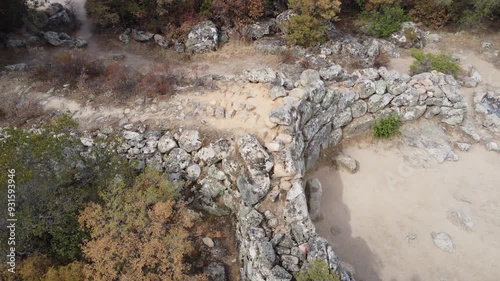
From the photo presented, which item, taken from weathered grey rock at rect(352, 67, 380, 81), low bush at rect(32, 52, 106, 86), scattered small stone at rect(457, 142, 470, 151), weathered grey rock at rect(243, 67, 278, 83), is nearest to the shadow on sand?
weathered grey rock at rect(243, 67, 278, 83)

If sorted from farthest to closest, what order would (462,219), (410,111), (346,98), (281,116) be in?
1. (410,111)
2. (346,98)
3. (462,219)
4. (281,116)

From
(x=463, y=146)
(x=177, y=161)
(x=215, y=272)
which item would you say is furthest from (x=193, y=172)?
(x=463, y=146)

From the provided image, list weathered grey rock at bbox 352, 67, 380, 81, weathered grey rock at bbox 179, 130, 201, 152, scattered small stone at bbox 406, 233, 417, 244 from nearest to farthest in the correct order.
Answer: weathered grey rock at bbox 179, 130, 201, 152, scattered small stone at bbox 406, 233, 417, 244, weathered grey rock at bbox 352, 67, 380, 81

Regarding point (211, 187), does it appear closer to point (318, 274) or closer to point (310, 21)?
point (318, 274)

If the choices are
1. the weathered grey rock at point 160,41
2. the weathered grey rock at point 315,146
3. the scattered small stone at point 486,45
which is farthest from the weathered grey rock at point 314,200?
the scattered small stone at point 486,45

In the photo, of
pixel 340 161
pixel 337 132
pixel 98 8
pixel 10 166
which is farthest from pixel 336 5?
pixel 10 166

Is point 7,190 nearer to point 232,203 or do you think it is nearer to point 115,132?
point 115,132

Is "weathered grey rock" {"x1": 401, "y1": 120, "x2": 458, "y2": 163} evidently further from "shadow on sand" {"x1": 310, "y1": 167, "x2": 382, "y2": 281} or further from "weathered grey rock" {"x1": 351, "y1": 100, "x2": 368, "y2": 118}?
"shadow on sand" {"x1": 310, "y1": 167, "x2": 382, "y2": 281}
